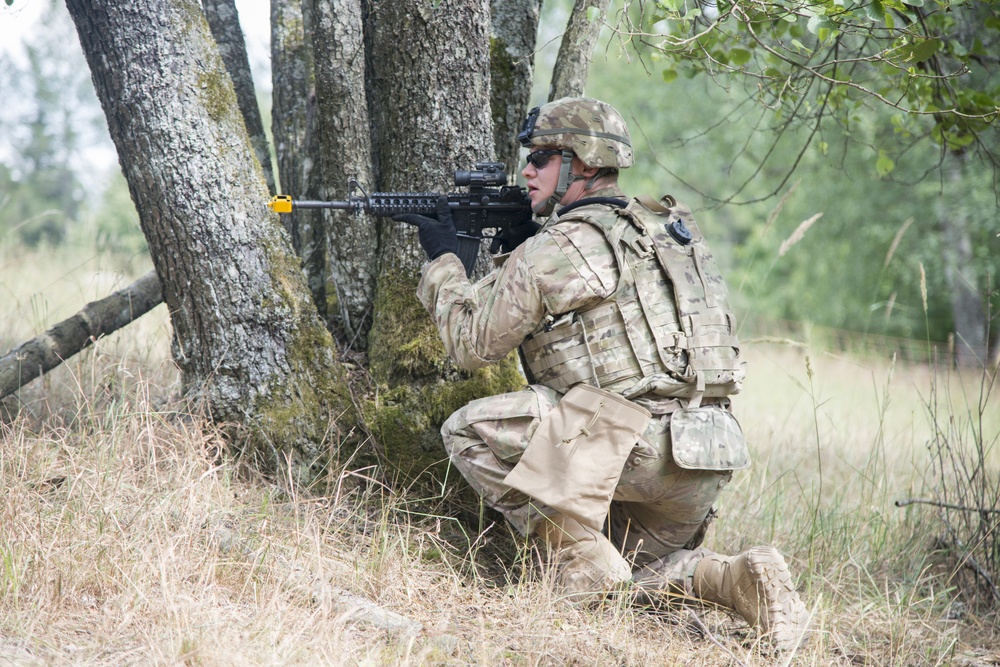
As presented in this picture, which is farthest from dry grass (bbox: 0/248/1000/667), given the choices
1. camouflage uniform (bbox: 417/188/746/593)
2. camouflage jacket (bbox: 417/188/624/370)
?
camouflage jacket (bbox: 417/188/624/370)

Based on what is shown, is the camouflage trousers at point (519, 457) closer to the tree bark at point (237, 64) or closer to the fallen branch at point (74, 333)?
the fallen branch at point (74, 333)

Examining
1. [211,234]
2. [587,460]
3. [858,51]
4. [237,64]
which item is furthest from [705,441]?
[237,64]

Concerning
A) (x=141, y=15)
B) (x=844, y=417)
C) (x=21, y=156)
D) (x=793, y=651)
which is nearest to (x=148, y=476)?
(x=141, y=15)

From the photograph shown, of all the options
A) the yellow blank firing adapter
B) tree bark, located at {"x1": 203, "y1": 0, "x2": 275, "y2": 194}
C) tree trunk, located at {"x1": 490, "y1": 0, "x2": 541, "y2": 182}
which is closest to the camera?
the yellow blank firing adapter

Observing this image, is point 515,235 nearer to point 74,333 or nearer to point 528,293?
point 528,293

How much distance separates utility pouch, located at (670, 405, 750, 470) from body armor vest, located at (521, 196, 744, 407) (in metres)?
0.07

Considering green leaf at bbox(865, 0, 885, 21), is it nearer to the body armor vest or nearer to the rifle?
the body armor vest

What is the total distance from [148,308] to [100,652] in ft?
7.12

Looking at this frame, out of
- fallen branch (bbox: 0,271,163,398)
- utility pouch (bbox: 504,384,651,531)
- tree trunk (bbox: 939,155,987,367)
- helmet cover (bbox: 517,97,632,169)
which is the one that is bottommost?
tree trunk (bbox: 939,155,987,367)

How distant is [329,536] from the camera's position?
3242mm

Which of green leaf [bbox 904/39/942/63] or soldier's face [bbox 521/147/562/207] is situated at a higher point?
green leaf [bbox 904/39/942/63]

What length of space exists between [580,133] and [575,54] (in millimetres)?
1260

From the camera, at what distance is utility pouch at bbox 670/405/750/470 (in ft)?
10.2

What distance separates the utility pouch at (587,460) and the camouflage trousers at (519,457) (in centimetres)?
11
